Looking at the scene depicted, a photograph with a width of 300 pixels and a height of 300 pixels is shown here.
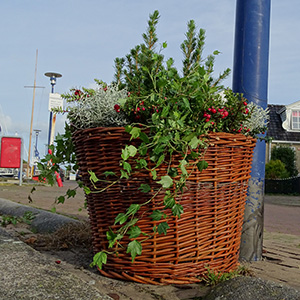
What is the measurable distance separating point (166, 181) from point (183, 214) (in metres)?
0.29

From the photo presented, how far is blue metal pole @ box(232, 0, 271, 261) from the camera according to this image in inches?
109

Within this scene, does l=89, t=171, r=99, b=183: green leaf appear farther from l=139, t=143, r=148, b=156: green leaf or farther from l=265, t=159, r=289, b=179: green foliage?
l=265, t=159, r=289, b=179: green foliage

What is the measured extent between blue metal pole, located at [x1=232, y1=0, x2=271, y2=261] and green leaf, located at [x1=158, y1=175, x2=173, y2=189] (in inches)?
43.2

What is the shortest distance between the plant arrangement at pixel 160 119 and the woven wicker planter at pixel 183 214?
0.17 ft

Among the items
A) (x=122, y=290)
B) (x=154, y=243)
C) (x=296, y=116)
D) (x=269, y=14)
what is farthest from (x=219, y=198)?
(x=296, y=116)

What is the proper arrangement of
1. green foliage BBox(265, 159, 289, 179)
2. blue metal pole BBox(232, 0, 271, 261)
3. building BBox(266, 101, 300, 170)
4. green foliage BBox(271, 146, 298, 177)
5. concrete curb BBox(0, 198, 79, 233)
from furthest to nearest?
building BBox(266, 101, 300, 170)
green foliage BBox(271, 146, 298, 177)
green foliage BBox(265, 159, 289, 179)
concrete curb BBox(0, 198, 79, 233)
blue metal pole BBox(232, 0, 271, 261)

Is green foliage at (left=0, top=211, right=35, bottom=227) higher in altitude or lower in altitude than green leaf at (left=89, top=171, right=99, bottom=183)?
lower

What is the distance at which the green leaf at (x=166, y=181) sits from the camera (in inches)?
73.4

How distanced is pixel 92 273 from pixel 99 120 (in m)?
0.93

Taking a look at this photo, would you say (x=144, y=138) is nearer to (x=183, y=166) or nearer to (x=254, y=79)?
(x=183, y=166)

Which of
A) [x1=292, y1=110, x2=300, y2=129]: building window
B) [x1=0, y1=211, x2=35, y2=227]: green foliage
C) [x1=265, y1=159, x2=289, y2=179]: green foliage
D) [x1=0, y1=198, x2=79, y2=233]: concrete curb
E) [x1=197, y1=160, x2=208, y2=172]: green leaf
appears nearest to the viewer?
[x1=197, y1=160, x2=208, y2=172]: green leaf

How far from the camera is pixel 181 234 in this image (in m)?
2.06

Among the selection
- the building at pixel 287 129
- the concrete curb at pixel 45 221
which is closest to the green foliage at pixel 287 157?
the building at pixel 287 129

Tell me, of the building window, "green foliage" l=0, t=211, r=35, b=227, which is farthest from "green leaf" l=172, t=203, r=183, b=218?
the building window
